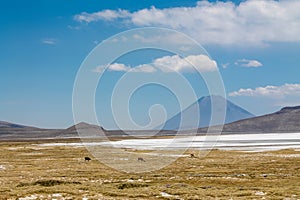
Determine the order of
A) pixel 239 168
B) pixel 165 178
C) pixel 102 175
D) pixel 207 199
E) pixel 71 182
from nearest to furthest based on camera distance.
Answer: pixel 207 199, pixel 71 182, pixel 165 178, pixel 102 175, pixel 239 168

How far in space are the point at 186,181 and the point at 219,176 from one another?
555 cm

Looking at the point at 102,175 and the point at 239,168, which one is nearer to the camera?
the point at 102,175

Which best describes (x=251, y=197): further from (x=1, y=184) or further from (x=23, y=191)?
(x=1, y=184)

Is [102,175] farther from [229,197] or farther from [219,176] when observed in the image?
[229,197]

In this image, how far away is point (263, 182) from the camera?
1638 inches

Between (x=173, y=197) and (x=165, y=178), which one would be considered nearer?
(x=173, y=197)

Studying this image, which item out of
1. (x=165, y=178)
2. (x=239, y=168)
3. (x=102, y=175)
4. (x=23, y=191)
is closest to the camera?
(x=23, y=191)

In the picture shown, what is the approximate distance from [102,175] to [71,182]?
865 cm

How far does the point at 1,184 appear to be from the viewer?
40.9m

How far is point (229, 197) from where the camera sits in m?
32.3

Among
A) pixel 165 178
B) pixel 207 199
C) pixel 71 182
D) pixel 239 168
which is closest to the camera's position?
pixel 207 199

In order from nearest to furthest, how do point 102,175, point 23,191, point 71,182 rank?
1. point 23,191
2. point 71,182
3. point 102,175

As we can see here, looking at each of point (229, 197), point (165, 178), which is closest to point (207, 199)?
→ point (229, 197)

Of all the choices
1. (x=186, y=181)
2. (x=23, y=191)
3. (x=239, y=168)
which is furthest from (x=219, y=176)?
(x=23, y=191)
